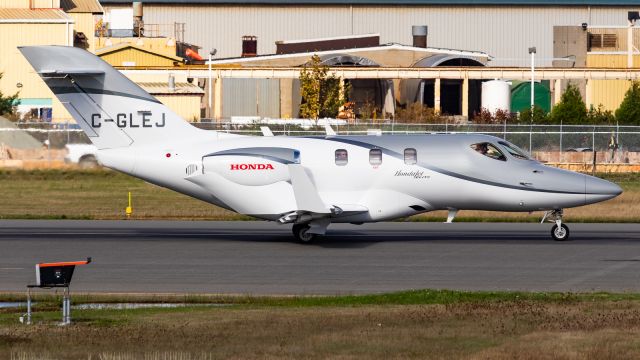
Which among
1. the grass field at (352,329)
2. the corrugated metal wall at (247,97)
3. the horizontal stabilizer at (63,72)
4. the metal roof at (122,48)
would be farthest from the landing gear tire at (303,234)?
the metal roof at (122,48)

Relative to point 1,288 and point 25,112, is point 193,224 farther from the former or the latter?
point 25,112

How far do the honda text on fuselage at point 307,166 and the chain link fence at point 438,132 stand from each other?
19.7m

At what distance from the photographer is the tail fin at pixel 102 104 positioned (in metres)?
33.1

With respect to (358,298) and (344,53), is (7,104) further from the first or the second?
(358,298)

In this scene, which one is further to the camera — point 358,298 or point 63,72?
point 63,72

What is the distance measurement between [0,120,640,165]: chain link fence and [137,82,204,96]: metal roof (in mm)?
9294

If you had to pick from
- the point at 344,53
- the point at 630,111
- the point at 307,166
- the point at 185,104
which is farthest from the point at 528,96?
the point at 307,166

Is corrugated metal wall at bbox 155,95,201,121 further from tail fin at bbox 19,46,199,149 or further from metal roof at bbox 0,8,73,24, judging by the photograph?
tail fin at bbox 19,46,199,149

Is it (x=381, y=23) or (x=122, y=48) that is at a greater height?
(x=381, y=23)

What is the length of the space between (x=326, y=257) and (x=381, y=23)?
76238 mm

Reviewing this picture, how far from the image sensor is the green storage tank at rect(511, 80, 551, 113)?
304 feet

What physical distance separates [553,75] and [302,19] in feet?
93.9

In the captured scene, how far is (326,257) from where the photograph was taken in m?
30.1

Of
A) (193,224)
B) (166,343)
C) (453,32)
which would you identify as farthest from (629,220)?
(453,32)
